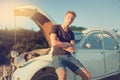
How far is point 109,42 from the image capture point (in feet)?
29.2

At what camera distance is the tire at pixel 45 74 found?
23.3 feet

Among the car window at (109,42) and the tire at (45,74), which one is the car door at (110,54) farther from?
the tire at (45,74)

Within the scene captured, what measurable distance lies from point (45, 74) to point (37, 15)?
1507mm

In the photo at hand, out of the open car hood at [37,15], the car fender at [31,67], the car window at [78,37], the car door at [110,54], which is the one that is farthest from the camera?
the car door at [110,54]

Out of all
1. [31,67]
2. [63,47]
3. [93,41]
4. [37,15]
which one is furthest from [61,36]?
[93,41]

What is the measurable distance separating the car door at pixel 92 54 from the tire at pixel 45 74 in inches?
32.1

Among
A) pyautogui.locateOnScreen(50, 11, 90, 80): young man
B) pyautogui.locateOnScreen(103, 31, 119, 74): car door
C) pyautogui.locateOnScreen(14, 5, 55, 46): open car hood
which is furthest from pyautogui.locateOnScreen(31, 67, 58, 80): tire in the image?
pyautogui.locateOnScreen(103, 31, 119, 74): car door

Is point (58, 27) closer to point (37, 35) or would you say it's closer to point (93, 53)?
point (93, 53)

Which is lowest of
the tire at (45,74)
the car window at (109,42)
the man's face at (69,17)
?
the tire at (45,74)

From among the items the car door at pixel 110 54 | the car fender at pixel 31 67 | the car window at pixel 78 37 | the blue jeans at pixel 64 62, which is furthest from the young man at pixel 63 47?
the car door at pixel 110 54

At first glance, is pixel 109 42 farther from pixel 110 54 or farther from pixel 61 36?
pixel 61 36

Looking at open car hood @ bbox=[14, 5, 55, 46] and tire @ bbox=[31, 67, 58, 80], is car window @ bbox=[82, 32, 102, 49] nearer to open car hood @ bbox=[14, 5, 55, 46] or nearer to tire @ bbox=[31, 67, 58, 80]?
open car hood @ bbox=[14, 5, 55, 46]

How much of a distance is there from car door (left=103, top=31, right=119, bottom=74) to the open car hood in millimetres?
1454

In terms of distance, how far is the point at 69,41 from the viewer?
673 centimetres
